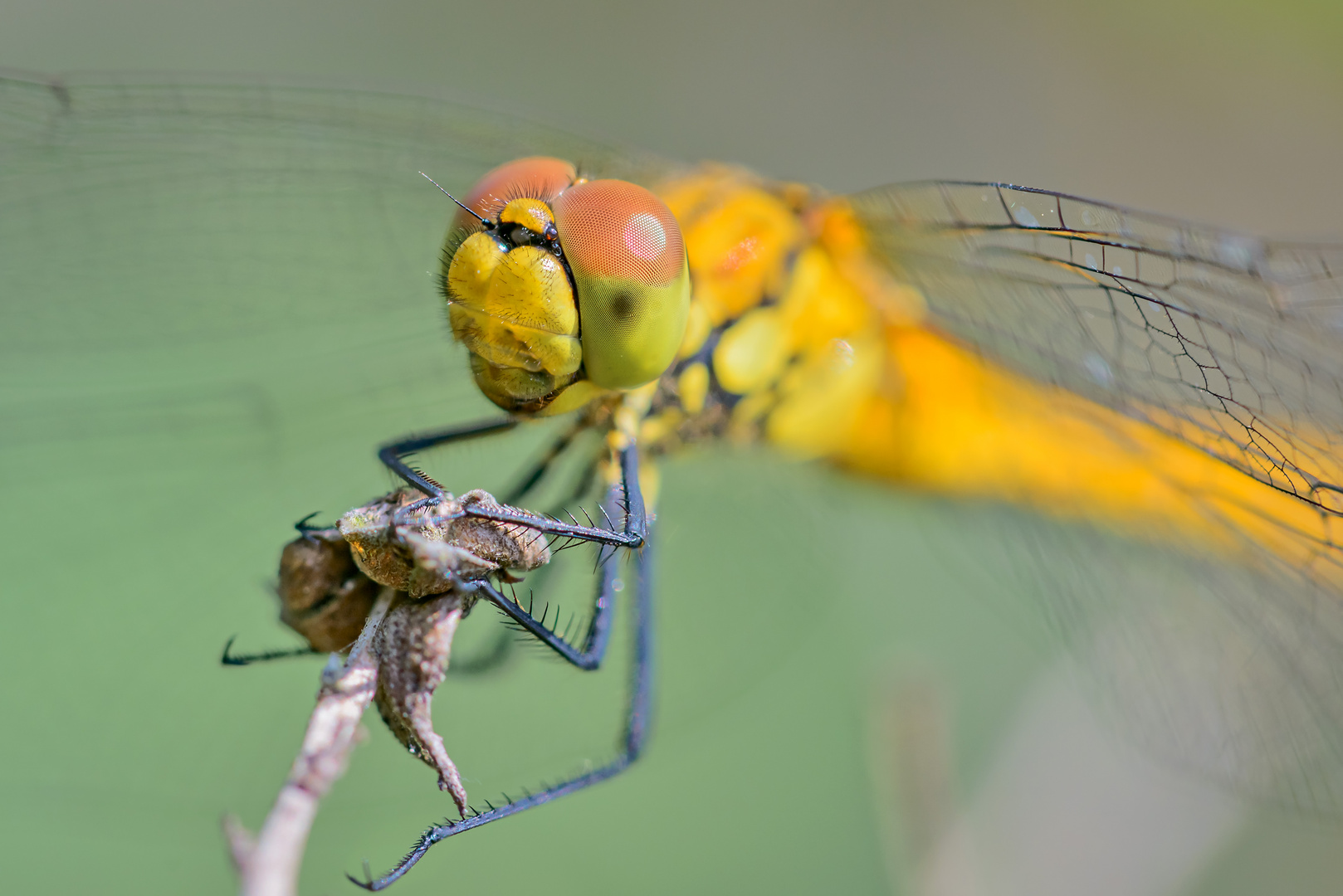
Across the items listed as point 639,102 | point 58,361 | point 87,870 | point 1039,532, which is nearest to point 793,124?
point 639,102

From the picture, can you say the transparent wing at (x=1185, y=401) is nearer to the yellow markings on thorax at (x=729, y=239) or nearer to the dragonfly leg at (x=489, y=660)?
the yellow markings on thorax at (x=729, y=239)

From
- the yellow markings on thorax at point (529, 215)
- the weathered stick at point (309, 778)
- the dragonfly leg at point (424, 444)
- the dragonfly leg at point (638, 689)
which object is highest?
the yellow markings on thorax at point (529, 215)

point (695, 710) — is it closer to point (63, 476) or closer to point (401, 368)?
point (401, 368)

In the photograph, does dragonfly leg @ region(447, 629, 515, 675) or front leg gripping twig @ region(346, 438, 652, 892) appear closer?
front leg gripping twig @ region(346, 438, 652, 892)

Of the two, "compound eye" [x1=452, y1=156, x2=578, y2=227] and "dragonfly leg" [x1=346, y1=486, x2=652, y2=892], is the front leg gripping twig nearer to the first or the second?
"dragonfly leg" [x1=346, y1=486, x2=652, y2=892]

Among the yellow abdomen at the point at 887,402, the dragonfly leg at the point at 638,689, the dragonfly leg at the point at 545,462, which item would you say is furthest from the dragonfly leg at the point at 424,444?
the yellow abdomen at the point at 887,402

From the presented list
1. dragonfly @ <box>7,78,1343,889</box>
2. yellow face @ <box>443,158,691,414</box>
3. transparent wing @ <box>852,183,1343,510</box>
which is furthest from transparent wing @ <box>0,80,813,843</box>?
transparent wing @ <box>852,183,1343,510</box>
